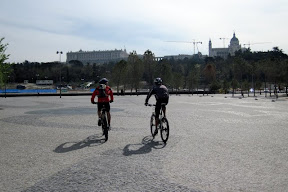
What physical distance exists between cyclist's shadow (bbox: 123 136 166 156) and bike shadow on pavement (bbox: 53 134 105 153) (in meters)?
1.16

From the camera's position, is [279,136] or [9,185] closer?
[9,185]

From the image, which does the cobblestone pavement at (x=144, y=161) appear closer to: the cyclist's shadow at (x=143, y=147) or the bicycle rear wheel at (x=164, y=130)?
the cyclist's shadow at (x=143, y=147)

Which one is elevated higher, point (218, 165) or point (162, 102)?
point (162, 102)

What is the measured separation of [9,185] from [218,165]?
13.0 feet

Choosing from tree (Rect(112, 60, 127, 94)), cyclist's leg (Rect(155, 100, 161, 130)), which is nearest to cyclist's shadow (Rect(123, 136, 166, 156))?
cyclist's leg (Rect(155, 100, 161, 130))

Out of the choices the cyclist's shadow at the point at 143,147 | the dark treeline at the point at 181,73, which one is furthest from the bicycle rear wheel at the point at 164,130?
the dark treeline at the point at 181,73

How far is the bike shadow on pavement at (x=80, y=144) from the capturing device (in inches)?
336

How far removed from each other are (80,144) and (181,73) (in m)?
117

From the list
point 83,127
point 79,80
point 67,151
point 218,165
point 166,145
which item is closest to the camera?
point 218,165

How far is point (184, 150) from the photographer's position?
8266mm

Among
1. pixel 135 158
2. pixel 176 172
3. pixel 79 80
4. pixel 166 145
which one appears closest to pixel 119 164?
pixel 135 158

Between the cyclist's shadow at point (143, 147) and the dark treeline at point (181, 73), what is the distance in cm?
2950

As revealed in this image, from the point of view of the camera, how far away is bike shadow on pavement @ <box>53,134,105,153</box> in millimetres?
8531

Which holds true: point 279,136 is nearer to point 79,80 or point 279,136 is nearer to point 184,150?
point 184,150
